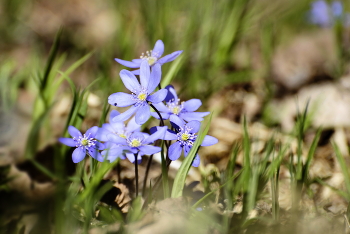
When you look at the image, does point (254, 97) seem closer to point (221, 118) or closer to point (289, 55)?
point (221, 118)

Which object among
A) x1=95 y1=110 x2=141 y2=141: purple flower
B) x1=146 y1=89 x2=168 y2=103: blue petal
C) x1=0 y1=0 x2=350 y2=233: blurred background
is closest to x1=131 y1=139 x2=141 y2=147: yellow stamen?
x1=95 y1=110 x2=141 y2=141: purple flower

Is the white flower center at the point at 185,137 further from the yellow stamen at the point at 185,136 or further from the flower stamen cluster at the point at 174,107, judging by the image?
the flower stamen cluster at the point at 174,107

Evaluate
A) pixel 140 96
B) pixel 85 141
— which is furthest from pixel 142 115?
pixel 85 141

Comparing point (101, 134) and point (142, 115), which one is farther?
point (101, 134)

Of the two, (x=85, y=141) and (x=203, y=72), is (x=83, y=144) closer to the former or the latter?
(x=85, y=141)

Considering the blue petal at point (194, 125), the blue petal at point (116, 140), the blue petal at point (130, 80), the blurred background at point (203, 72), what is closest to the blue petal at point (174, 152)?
the blue petal at point (194, 125)

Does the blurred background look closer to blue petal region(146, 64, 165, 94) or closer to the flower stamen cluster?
the flower stamen cluster
